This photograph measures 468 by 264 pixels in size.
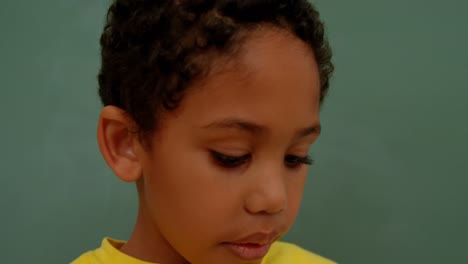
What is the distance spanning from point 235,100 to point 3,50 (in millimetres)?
691

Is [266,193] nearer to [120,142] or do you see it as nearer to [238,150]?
[238,150]

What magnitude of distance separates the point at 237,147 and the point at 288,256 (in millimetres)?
377

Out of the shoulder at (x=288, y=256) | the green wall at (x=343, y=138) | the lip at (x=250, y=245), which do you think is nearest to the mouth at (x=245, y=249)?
the lip at (x=250, y=245)

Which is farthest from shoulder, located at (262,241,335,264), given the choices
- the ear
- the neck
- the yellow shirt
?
the ear

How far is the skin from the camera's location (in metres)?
0.68

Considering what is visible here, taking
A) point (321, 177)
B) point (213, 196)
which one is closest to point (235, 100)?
point (213, 196)

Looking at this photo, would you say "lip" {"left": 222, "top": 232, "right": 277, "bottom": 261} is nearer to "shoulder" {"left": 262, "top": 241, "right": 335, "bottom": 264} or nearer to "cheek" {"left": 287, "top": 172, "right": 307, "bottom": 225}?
"cheek" {"left": 287, "top": 172, "right": 307, "bottom": 225}

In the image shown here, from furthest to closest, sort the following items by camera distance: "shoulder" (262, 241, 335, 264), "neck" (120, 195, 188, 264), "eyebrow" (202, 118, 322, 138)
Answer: "shoulder" (262, 241, 335, 264)
"neck" (120, 195, 188, 264)
"eyebrow" (202, 118, 322, 138)

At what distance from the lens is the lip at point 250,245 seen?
73cm

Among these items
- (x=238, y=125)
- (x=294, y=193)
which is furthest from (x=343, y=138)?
(x=238, y=125)

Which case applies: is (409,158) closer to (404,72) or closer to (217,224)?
(404,72)

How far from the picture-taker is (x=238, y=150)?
0.68 m

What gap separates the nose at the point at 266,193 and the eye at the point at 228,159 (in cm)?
2

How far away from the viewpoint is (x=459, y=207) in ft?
3.89
